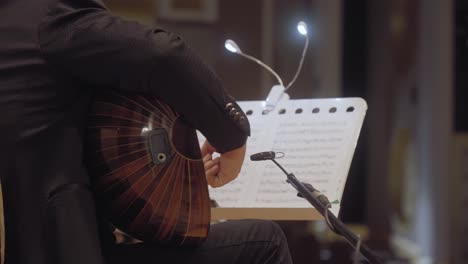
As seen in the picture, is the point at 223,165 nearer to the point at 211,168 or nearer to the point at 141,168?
the point at 211,168

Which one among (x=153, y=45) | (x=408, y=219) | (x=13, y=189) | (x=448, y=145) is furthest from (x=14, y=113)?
(x=408, y=219)

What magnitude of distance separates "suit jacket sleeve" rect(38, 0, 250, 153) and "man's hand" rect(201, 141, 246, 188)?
15 centimetres

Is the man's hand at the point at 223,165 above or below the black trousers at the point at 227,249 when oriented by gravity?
above

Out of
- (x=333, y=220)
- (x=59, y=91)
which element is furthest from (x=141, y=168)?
(x=333, y=220)

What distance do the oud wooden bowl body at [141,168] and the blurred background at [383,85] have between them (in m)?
2.37

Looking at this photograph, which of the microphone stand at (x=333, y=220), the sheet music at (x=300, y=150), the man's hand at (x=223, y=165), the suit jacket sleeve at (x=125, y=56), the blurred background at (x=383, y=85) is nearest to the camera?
Result: the suit jacket sleeve at (x=125, y=56)

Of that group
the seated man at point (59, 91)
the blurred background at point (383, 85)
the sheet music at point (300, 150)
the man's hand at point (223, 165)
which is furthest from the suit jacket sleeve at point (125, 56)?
the blurred background at point (383, 85)

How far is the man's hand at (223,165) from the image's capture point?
1.15m

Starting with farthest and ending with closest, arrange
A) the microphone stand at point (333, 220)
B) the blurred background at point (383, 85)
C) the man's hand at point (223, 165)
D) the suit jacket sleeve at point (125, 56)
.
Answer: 1. the blurred background at point (383, 85)
2. the man's hand at point (223, 165)
3. the microphone stand at point (333, 220)
4. the suit jacket sleeve at point (125, 56)

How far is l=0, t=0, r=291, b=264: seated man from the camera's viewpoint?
0.93 metres

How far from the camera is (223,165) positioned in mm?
1193

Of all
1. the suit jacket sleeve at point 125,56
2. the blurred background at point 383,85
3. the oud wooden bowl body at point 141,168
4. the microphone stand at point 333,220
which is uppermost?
the suit jacket sleeve at point 125,56

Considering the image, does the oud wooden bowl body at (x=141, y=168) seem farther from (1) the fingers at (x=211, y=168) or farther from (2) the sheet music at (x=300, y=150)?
(2) the sheet music at (x=300, y=150)

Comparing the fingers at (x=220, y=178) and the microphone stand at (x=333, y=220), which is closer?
the microphone stand at (x=333, y=220)
